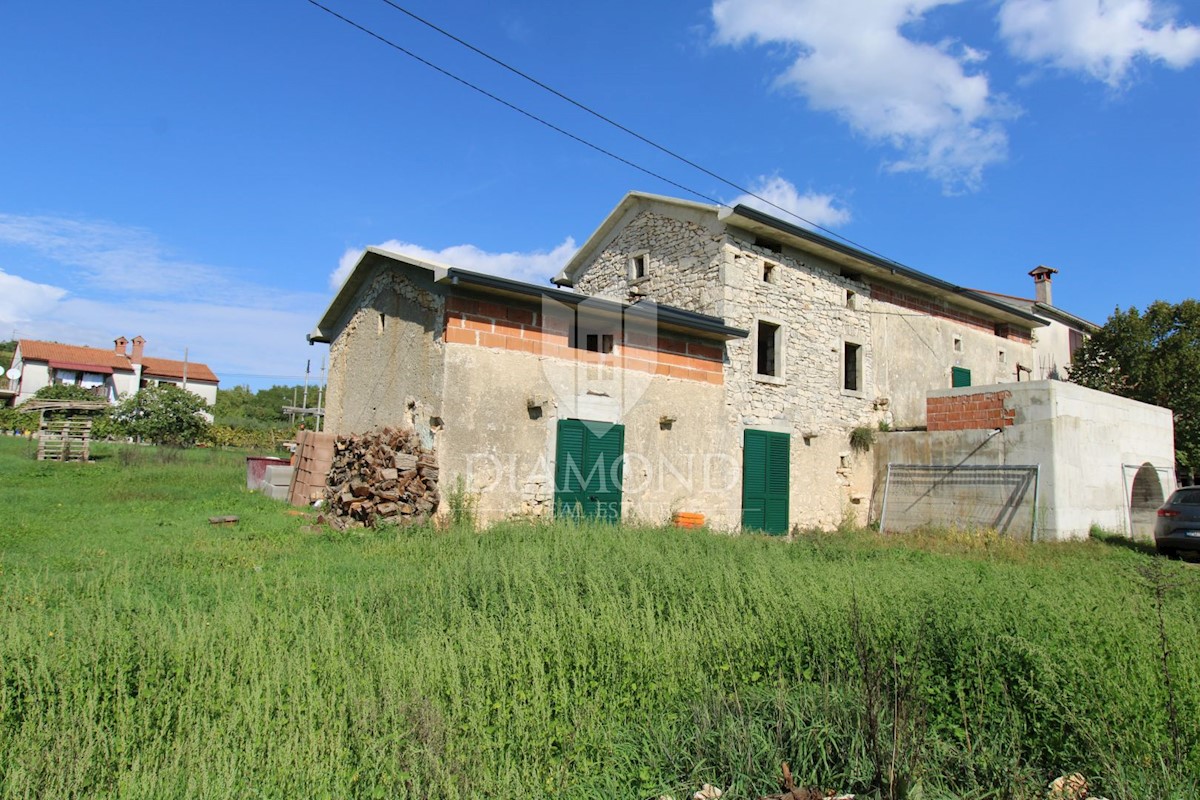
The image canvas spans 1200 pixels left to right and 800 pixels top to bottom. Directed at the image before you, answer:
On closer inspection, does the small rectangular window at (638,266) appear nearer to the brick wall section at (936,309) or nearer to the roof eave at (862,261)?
the roof eave at (862,261)

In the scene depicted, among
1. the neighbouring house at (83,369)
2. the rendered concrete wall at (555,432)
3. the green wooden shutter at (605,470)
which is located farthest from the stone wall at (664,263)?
the neighbouring house at (83,369)

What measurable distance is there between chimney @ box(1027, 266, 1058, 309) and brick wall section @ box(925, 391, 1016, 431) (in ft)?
50.0

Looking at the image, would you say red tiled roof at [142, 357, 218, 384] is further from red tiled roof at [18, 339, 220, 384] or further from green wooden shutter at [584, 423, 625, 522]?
green wooden shutter at [584, 423, 625, 522]

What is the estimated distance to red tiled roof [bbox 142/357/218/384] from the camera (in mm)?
50781

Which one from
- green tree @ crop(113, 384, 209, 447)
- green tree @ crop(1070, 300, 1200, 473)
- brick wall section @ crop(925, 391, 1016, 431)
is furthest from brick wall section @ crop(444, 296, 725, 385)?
green tree @ crop(113, 384, 209, 447)

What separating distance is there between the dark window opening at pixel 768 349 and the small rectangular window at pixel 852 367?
2377 mm

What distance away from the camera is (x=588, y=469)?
10.6m

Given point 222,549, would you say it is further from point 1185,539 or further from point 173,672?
point 1185,539

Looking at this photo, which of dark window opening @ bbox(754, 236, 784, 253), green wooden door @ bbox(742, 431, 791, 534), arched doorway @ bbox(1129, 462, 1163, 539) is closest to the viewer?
green wooden door @ bbox(742, 431, 791, 534)

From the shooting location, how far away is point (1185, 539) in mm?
10984

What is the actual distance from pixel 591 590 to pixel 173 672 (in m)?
2.73

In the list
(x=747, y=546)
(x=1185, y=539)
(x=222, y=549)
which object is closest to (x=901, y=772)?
(x=747, y=546)

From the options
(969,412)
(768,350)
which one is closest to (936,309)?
(969,412)

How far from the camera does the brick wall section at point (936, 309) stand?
16.0 metres
